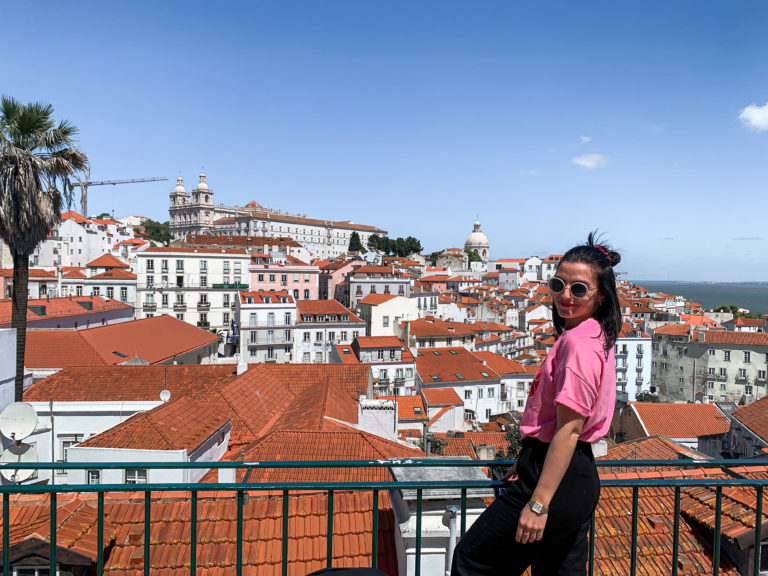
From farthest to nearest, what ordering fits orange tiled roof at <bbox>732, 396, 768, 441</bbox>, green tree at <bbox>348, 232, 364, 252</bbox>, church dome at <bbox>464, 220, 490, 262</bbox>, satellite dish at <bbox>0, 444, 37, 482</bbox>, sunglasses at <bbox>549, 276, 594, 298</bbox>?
church dome at <bbox>464, 220, 490, 262</bbox>, green tree at <bbox>348, 232, 364, 252</bbox>, orange tiled roof at <bbox>732, 396, 768, 441</bbox>, satellite dish at <bbox>0, 444, 37, 482</bbox>, sunglasses at <bbox>549, 276, 594, 298</bbox>

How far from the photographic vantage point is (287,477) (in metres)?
8.51

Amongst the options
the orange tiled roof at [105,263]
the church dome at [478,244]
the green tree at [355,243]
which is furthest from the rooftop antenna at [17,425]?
the church dome at [478,244]

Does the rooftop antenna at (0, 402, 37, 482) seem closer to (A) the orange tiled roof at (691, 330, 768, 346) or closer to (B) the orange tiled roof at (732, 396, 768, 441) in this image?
(B) the orange tiled roof at (732, 396, 768, 441)

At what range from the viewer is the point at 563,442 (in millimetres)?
2219

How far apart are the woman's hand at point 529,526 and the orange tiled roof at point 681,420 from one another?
30517 millimetres

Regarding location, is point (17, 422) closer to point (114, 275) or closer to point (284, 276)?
point (114, 275)

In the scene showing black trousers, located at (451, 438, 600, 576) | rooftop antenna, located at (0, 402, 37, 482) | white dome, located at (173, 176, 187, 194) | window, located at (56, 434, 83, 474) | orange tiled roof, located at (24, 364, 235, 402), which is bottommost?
window, located at (56, 434, 83, 474)

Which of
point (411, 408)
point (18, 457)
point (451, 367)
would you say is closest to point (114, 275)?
point (451, 367)

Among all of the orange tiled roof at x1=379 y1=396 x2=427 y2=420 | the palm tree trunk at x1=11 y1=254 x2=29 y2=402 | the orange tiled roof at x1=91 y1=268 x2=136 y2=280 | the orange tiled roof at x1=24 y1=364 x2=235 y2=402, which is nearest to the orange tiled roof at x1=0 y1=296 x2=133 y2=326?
the orange tiled roof at x1=24 y1=364 x2=235 y2=402

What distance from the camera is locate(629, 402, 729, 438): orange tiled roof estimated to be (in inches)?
1142

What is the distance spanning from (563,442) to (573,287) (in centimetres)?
77

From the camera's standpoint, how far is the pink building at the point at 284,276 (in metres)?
59.2

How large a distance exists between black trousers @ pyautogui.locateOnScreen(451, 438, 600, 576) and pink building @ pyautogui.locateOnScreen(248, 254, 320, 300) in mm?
56984

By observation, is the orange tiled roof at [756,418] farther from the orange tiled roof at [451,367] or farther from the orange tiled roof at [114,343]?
the orange tiled roof at [114,343]
